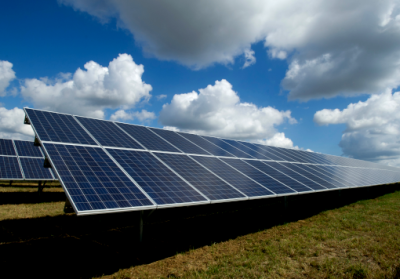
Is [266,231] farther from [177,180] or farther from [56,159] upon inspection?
[56,159]

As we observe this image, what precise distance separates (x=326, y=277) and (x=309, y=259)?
139 cm

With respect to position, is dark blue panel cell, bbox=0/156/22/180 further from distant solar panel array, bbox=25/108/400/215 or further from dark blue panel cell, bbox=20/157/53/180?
distant solar panel array, bbox=25/108/400/215

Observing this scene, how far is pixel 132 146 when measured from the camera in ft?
41.2

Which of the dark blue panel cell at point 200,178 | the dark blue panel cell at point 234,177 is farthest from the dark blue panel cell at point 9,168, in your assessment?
the dark blue panel cell at point 234,177

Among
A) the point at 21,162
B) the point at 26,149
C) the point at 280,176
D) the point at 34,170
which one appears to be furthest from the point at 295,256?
the point at 26,149

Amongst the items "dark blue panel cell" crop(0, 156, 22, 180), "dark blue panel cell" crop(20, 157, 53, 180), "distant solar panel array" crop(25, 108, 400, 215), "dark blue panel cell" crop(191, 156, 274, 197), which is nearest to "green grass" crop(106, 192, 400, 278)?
"distant solar panel array" crop(25, 108, 400, 215)

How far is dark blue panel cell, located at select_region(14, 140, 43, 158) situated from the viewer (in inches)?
1034

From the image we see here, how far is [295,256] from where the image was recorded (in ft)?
30.2

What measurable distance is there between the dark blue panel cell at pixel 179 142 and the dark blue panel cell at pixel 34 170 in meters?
12.8

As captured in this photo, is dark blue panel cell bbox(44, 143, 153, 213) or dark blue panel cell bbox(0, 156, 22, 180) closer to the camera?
dark blue panel cell bbox(44, 143, 153, 213)

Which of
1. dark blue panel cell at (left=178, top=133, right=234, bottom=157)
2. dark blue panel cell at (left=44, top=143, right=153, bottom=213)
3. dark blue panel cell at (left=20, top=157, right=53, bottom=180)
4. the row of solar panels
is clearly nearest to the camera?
dark blue panel cell at (left=44, top=143, right=153, bottom=213)

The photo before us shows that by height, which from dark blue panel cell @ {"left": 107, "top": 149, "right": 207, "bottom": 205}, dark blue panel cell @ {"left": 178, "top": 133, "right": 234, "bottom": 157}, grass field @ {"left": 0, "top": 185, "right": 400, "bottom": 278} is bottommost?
grass field @ {"left": 0, "top": 185, "right": 400, "bottom": 278}

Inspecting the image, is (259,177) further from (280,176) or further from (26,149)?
(26,149)

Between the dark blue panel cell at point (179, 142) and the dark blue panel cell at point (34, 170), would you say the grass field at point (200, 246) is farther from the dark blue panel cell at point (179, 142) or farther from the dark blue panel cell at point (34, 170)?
the dark blue panel cell at point (34, 170)
